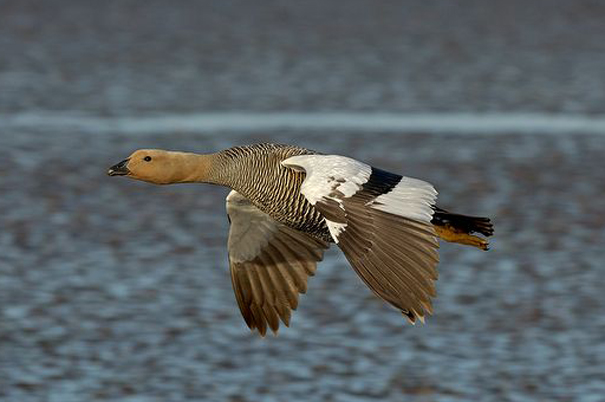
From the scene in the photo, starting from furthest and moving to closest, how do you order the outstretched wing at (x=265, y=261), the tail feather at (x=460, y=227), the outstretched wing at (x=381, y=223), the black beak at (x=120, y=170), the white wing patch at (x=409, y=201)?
the outstretched wing at (x=265, y=261)
the tail feather at (x=460, y=227)
the black beak at (x=120, y=170)
the white wing patch at (x=409, y=201)
the outstretched wing at (x=381, y=223)

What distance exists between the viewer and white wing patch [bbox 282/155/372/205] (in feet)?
27.4

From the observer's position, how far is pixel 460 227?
944 cm

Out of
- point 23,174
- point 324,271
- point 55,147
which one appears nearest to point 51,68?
point 55,147

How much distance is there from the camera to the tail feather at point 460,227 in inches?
365

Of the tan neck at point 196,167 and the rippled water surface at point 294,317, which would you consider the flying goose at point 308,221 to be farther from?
the rippled water surface at point 294,317

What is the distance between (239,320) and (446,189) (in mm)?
4729

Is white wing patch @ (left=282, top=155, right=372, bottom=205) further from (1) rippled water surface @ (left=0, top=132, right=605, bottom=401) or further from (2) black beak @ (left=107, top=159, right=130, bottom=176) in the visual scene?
(1) rippled water surface @ (left=0, top=132, right=605, bottom=401)

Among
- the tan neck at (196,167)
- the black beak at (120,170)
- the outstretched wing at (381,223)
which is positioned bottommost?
the outstretched wing at (381,223)

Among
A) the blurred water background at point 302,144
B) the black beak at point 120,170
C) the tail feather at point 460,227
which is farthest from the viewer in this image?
the blurred water background at point 302,144

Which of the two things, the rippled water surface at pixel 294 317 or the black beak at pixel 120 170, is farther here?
the rippled water surface at pixel 294 317

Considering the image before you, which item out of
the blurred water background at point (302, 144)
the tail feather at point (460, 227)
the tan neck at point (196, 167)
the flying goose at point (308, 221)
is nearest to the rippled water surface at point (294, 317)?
the blurred water background at point (302, 144)

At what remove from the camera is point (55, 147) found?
18.4 metres

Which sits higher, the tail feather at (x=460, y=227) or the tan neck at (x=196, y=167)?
the tan neck at (x=196, y=167)

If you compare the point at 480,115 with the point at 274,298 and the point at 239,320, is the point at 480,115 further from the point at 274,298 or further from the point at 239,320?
the point at 274,298
